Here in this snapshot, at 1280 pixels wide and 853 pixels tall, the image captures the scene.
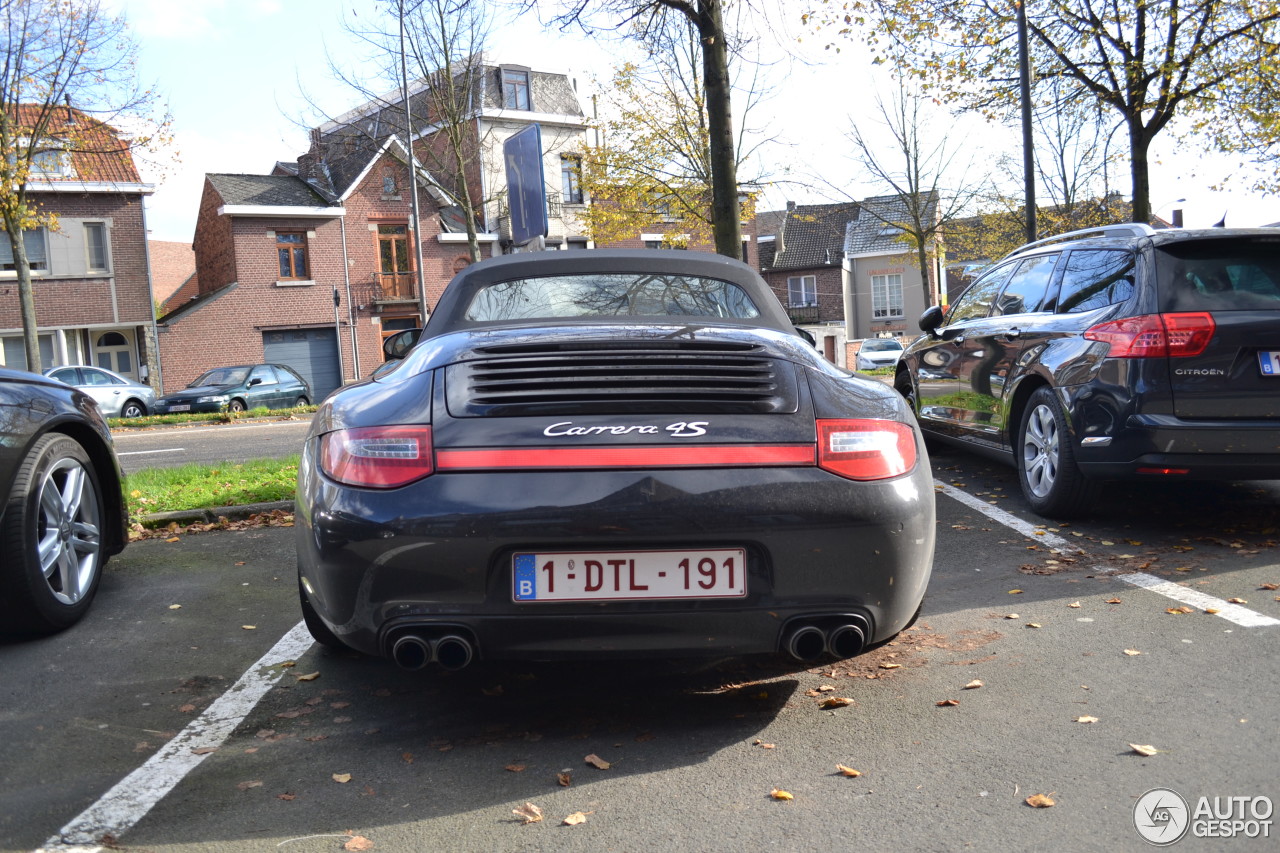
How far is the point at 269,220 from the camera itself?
122 feet

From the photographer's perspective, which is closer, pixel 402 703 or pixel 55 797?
pixel 55 797

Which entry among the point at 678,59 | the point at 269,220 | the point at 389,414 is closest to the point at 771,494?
the point at 389,414

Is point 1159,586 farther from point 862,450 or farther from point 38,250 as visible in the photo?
point 38,250

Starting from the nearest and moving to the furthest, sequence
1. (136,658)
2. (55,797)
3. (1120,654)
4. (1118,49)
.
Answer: (55,797) → (1120,654) → (136,658) → (1118,49)

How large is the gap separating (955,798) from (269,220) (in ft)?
125

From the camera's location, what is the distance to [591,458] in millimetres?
2826

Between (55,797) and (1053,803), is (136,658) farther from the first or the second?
(1053,803)

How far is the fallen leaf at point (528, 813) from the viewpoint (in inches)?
101

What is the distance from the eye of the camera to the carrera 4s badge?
287 centimetres

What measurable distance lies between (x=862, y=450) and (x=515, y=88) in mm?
42170

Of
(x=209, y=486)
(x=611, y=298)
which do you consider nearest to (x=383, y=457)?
(x=611, y=298)

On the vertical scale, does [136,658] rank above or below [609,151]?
below

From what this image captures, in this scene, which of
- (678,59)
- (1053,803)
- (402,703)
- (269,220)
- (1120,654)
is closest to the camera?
(1053,803)

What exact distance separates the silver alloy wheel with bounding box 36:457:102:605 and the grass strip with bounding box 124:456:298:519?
5.64 feet
